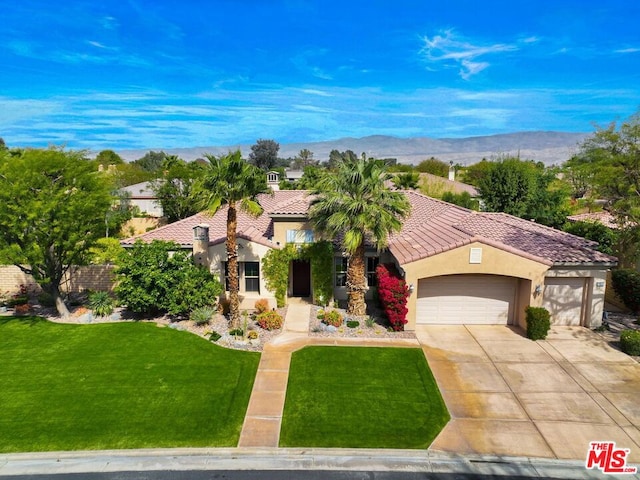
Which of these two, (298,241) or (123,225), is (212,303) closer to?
(298,241)

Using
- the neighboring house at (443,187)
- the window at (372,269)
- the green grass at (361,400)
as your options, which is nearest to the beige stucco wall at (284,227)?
the window at (372,269)

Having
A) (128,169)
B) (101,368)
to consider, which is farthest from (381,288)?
(128,169)

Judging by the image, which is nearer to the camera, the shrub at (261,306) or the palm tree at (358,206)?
the palm tree at (358,206)

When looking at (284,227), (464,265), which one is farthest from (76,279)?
(464,265)

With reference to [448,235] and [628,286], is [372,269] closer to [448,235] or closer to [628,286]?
[448,235]

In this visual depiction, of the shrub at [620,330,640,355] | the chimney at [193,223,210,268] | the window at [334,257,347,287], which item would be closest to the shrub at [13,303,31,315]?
the chimney at [193,223,210,268]

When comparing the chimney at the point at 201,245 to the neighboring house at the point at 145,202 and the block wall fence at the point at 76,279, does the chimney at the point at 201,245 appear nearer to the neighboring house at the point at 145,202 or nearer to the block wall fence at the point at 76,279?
the block wall fence at the point at 76,279
